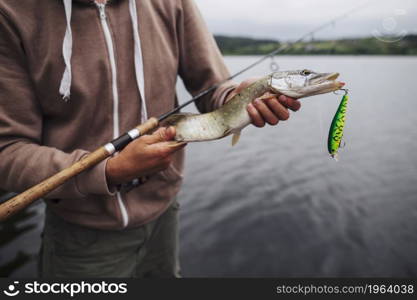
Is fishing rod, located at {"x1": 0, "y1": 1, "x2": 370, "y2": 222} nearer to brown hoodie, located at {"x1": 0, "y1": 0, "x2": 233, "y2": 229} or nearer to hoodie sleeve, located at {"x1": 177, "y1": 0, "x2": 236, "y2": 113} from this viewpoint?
brown hoodie, located at {"x1": 0, "y1": 0, "x2": 233, "y2": 229}

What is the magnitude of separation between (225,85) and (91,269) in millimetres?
1707

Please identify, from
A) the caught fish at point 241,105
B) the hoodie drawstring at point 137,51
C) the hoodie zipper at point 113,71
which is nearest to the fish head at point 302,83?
the caught fish at point 241,105

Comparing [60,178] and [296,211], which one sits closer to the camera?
[60,178]

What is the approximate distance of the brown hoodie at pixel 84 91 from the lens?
1819 mm

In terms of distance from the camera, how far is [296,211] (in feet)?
22.8

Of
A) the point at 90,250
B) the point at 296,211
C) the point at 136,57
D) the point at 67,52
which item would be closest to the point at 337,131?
the point at 136,57

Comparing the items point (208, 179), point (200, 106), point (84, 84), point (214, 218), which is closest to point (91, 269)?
point (84, 84)

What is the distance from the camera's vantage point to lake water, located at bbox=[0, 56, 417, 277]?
5418 millimetres

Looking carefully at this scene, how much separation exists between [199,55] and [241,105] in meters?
0.70

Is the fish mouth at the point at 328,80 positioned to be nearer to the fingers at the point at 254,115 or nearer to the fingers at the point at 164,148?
the fingers at the point at 254,115

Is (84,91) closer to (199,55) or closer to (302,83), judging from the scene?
(199,55)

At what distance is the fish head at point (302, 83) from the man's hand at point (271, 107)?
0.05 metres

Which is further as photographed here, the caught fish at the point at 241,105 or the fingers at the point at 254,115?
the fingers at the point at 254,115

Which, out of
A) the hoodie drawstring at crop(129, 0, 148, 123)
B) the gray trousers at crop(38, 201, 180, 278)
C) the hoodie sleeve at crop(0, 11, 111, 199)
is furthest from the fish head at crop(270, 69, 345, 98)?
the gray trousers at crop(38, 201, 180, 278)
